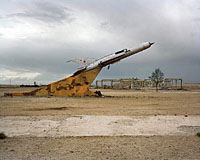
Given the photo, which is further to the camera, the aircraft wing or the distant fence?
the distant fence

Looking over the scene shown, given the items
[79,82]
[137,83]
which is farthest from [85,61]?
[137,83]

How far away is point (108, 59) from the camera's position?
21016 mm

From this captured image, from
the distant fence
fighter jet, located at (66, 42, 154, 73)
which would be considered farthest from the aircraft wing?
the distant fence

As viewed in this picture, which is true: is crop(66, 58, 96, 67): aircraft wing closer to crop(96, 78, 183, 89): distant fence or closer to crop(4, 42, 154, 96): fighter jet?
crop(4, 42, 154, 96): fighter jet

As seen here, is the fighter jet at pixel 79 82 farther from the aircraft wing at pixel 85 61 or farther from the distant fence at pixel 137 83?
the distant fence at pixel 137 83

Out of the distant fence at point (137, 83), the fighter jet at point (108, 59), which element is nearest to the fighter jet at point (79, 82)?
the fighter jet at point (108, 59)

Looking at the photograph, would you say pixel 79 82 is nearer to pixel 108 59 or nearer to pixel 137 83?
pixel 108 59

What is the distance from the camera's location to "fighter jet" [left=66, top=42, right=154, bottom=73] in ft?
66.2

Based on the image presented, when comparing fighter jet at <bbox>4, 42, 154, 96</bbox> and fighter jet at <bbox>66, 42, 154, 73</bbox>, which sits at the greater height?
fighter jet at <bbox>66, 42, 154, 73</bbox>

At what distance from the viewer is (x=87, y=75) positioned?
69.6 feet

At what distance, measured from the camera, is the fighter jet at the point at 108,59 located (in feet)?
66.2

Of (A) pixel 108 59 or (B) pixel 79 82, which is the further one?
(B) pixel 79 82

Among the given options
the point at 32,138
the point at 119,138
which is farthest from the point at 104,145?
the point at 32,138

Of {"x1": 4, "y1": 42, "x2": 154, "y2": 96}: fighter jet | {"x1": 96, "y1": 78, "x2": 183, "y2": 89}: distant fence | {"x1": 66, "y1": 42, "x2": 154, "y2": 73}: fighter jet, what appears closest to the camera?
{"x1": 66, "y1": 42, "x2": 154, "y2": 73}: fighter jet
